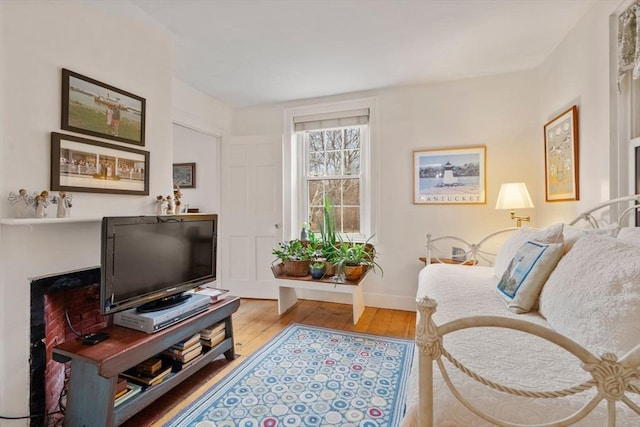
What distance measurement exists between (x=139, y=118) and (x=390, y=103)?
8.18 ft

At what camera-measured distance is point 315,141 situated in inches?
149

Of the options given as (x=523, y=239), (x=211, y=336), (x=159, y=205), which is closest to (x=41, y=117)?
(x=159, y=205)

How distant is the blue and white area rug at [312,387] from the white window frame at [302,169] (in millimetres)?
1419

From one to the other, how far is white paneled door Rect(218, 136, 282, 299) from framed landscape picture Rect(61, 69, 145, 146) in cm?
167

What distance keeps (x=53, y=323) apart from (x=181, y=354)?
2.34ft

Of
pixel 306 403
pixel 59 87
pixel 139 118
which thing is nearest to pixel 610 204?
pixel 306 403

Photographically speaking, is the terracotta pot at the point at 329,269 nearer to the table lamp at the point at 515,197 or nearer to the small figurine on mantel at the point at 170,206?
the small figurine on mantel at the point at 170,206

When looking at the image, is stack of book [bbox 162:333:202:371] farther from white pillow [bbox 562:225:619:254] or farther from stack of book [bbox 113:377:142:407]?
white pillow [bbox 562:225:619:254]

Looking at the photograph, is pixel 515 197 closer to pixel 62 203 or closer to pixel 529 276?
pixel 529 276

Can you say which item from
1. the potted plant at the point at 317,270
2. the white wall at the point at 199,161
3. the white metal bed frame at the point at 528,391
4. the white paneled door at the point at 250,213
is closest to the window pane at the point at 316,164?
the white paneled door at the point at 250,213

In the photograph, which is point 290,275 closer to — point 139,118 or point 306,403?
point 306,403

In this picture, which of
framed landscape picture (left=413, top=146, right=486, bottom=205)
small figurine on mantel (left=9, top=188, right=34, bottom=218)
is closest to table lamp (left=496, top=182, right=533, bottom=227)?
framed landscape picture (left=413, top=146, right=486, bottom=205)

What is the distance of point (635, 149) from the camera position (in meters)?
1.70

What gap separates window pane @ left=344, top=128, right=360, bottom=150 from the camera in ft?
11.8
